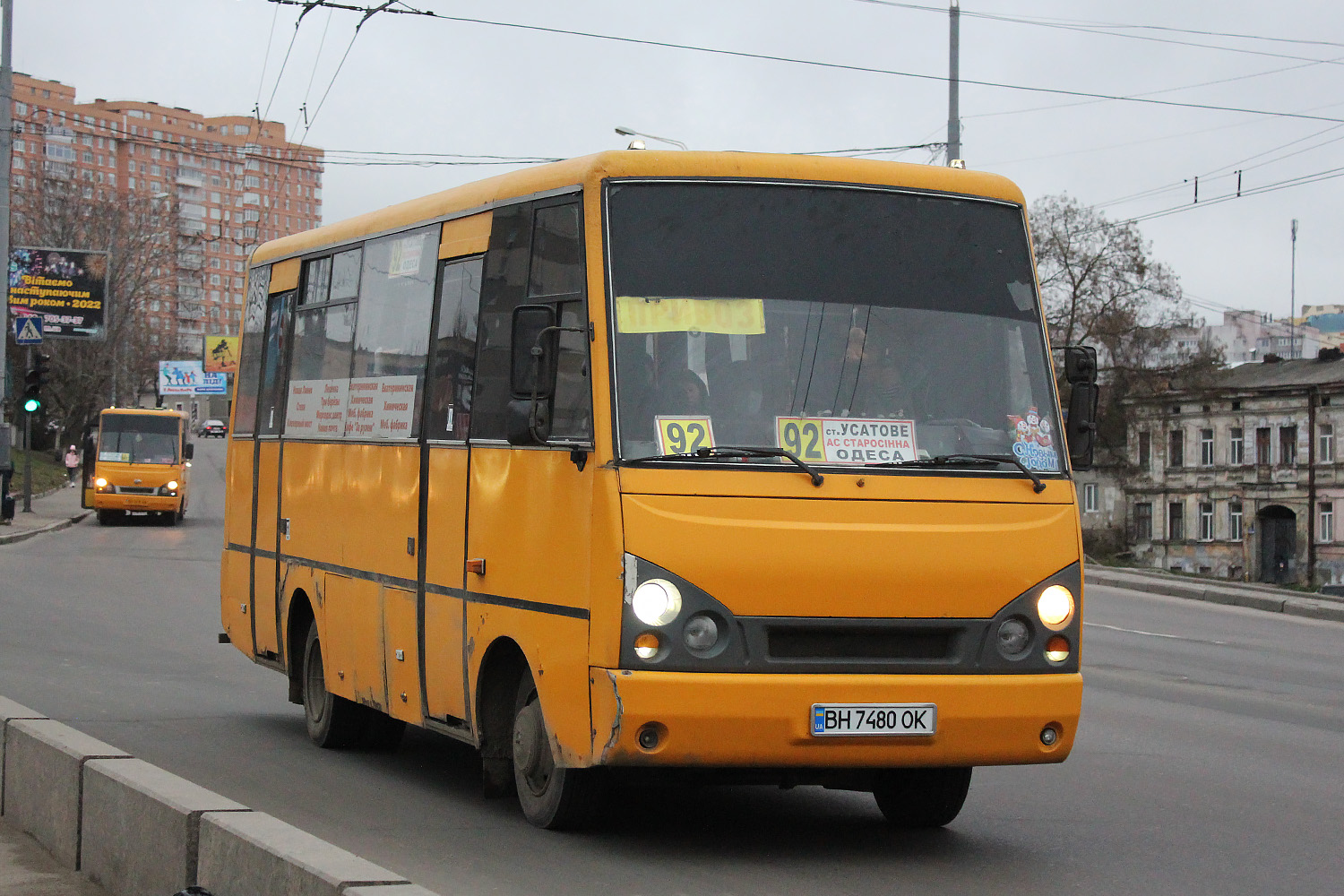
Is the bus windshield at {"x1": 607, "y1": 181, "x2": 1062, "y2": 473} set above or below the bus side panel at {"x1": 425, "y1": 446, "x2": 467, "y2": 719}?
above

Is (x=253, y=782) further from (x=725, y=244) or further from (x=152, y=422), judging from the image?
(x=152, y=422)

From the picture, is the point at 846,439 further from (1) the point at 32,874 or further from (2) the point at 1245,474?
(2) the point at 1245,474

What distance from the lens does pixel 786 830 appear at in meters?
7.73

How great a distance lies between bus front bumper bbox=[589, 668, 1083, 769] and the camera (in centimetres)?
646

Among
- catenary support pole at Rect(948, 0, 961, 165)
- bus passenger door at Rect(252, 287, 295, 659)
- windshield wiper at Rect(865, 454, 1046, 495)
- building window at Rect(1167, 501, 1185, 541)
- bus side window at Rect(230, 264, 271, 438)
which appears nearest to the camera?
windshield wiper at Rect(865, 454, 1046, 495)

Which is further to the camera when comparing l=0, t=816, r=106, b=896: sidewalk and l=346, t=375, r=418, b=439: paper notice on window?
l=346, t=375, r=418, b=439: paper notice on window

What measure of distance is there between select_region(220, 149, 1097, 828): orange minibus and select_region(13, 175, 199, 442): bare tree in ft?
194

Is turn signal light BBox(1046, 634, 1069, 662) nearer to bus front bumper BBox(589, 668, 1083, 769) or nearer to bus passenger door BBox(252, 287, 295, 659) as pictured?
bus front bumper BBox(589, 668, 1083, 769)

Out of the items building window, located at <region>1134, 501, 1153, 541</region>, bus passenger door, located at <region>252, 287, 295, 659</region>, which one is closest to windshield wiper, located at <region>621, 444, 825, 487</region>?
bus passenger door, located at <region>252, 287, 295, 659</region>

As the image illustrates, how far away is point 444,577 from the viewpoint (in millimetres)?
8242

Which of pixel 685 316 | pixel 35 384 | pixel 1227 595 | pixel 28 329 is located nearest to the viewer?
pixel 685 316

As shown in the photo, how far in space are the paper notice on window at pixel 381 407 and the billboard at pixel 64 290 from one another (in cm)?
3925

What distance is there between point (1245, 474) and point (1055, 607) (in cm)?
8044

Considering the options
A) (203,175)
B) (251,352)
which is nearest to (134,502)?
(251,352)
